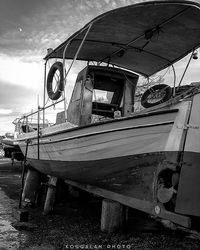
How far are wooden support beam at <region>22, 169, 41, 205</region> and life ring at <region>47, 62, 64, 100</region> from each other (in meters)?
2.79

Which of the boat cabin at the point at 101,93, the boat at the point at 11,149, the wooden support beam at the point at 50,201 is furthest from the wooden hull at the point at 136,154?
the boat at the point at 11,149

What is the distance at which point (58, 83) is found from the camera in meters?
6.43

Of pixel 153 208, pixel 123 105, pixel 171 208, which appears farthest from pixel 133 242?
pixel 123 105

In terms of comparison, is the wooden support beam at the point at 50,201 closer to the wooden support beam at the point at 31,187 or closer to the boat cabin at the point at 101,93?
the wooden support beam at the point at 31,187

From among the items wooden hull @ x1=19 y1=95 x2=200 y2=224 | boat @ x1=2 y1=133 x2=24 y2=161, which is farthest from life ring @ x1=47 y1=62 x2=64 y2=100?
boat @ x1=2 y1=133 x2=24 y2=161

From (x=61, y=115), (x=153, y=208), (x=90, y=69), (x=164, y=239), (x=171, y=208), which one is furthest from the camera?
Result: (x=61, y=115)

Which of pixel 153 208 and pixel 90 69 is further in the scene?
pixel 90 69

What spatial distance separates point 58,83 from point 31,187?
3.36 metres

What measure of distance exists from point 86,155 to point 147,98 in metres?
1.49

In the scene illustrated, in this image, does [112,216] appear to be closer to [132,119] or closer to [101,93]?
[132,119]

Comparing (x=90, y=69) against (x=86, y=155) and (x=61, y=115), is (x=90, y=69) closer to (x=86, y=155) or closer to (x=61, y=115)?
(x=61, y=115)

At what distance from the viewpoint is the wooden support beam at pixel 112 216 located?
5379mm

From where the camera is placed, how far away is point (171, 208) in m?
3.95

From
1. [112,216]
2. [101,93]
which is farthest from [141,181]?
[101,93]
